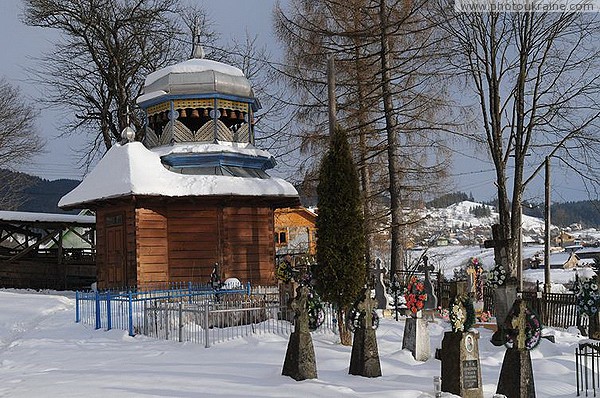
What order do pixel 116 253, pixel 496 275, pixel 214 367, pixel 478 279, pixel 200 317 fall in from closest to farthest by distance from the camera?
1. pixel 214 367
2. pixel 200 317
3. pixel 496 275
4. pixel 478 279
5. pixel 116 253

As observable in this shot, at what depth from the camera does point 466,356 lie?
9141 millimetres

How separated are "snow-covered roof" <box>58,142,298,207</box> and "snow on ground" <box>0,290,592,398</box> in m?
5.35

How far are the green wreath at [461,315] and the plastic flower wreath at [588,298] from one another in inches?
278

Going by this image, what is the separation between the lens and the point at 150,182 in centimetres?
2112

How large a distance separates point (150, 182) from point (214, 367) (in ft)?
36.2

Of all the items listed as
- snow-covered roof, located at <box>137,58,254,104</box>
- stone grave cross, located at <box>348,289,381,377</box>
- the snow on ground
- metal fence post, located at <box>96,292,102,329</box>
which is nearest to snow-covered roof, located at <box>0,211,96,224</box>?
snow-covered roof, located at <box>137,58,254,104</box>

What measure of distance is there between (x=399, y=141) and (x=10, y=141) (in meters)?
26.2

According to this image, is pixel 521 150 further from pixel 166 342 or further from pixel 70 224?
pixel 70 224

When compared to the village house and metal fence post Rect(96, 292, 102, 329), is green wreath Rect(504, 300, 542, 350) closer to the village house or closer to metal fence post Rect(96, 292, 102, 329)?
metal fence post Rect(96, 292, 102, 329)

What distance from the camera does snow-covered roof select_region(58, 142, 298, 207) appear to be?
21.0 m

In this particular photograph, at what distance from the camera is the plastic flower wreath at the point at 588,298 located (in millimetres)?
15539

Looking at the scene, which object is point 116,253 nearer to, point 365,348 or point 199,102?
point 199,102

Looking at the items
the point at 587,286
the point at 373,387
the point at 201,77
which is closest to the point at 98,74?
the point at 201,77

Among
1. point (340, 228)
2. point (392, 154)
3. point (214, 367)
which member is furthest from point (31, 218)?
point (214, 367)
